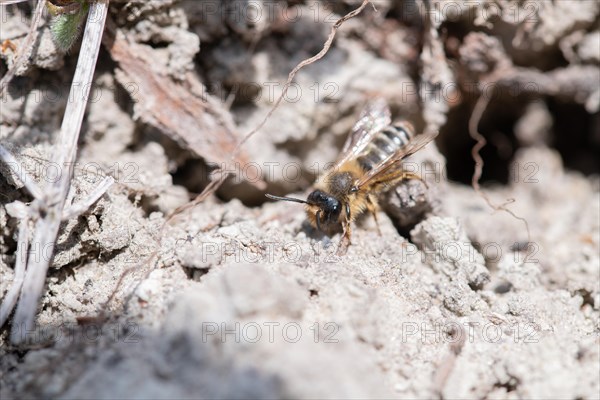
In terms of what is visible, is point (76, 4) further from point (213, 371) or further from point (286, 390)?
point (286, 390)

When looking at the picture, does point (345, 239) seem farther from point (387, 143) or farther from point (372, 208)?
point (387, 143)

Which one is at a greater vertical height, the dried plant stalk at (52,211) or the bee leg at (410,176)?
the dried plant stalk at (52,211)

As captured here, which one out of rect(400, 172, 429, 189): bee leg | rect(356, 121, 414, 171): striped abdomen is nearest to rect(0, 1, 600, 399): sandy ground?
rect(400, 172, 429, 189): bee leg

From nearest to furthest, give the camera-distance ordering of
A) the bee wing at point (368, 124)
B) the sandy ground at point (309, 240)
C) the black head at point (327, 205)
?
the sandy ground at point (309, 240)
the black head at point (327, 205)
the bee wing at point (368, 124)

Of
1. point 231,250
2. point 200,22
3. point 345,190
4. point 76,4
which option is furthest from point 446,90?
point 76,4

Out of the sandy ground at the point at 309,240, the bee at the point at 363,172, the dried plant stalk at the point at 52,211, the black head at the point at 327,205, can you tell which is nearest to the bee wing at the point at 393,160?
the bee at the point at 363,172

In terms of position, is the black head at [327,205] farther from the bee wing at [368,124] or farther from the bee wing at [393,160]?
the bee wing at [368,124]
